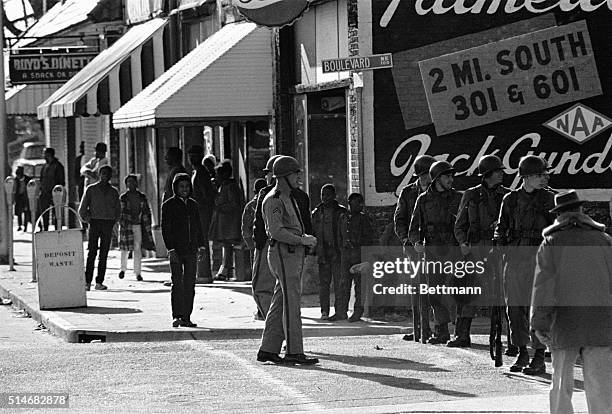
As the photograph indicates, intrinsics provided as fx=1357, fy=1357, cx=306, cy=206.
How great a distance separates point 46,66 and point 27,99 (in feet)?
19.0

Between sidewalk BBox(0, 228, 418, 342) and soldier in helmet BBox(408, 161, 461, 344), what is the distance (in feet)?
4.24

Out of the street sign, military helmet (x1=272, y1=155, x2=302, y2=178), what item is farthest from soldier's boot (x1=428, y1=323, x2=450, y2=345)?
the street sign

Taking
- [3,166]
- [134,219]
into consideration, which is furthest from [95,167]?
[134,219]

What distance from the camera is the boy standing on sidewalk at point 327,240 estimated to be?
15734 mm

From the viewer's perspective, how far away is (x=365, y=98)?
53.2 feet

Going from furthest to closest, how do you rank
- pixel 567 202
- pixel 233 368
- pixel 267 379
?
1. pixel 233 368
2. pixel 267 379
3. pixel 567 202

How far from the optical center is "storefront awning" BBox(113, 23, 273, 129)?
19625 millimetres

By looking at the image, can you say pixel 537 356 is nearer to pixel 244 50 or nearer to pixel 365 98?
pixel 365 98

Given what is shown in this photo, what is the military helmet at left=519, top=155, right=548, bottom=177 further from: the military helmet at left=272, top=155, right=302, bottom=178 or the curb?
the curb

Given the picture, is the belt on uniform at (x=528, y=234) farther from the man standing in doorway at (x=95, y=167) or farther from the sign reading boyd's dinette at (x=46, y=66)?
the sign reading boyd's dinette at (x=46, y=66)

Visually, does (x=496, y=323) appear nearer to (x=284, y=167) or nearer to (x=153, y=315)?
(x=284, y=167)

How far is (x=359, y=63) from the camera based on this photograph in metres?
15.8

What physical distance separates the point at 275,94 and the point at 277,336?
24.6ft

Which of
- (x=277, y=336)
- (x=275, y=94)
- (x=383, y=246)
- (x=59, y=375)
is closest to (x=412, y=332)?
(x=383, y=246)
